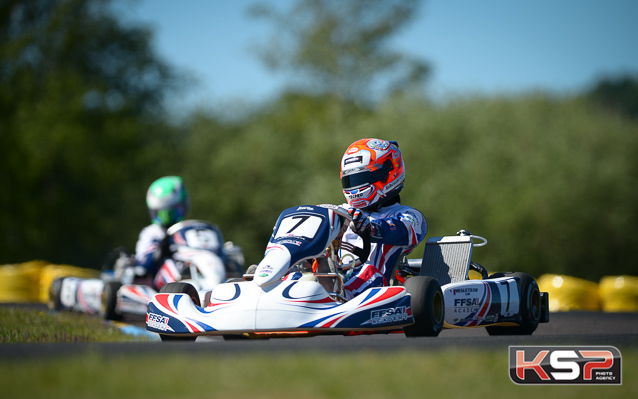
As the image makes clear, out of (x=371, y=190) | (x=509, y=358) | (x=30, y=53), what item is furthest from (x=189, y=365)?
(x=30, y=53)

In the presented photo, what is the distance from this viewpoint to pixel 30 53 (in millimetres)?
30516

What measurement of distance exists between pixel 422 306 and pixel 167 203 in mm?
6731

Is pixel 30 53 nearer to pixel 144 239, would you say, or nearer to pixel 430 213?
pixel 430 213

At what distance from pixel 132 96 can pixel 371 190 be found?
2696 cm

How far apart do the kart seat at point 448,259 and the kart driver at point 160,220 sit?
Result: 498 cm

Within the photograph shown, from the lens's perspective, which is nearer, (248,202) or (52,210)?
(52,210)

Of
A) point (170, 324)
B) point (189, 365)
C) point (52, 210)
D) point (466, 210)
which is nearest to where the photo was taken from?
point (189, 365)

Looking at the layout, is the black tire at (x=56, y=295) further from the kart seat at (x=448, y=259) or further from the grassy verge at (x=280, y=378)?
the grassy verge at (x=280, y=378)

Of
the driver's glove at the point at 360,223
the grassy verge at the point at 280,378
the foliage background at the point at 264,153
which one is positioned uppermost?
the foliage background at the point at 264,153

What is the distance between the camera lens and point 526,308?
7.41 metres

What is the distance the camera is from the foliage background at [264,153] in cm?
2564

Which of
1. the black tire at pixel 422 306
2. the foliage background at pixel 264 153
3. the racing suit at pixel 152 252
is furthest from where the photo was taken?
the foliage background at pixel 264 153

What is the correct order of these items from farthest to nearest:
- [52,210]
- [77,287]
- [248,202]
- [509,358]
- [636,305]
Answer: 1. [248,202]
2. [52,210]
3. [636,305]
4. [77,287]
5. [509,358]

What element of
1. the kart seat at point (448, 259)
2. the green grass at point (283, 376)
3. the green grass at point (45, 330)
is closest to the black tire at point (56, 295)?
the green grass at point (45, 330)
